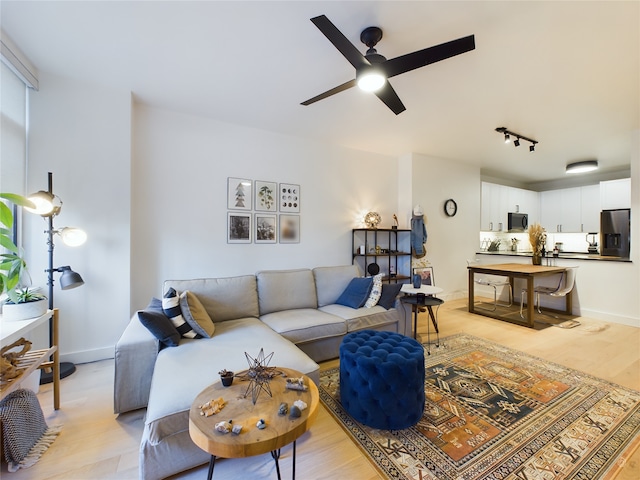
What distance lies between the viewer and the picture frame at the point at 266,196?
147 inches

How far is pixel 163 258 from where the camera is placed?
3195 millimetres

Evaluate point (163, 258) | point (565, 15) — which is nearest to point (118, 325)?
point (163, 258)

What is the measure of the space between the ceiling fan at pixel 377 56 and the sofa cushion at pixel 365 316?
221cm

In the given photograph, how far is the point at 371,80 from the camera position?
1913 millimetres

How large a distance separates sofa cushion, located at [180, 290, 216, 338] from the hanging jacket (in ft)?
12.3

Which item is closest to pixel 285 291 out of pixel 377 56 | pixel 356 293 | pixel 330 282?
pixel 330 282

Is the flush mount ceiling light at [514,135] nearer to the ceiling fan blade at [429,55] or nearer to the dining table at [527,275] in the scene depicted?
the dining table at [527,275]

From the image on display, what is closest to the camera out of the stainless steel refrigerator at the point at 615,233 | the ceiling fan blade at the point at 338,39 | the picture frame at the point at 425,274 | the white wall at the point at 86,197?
the ceiling fan blade at the point at 338,39

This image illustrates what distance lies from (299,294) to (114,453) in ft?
6.70

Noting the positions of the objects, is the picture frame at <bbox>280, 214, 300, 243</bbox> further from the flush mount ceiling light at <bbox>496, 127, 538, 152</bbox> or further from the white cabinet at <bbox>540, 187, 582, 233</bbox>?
the white cabinet at <bbox>540, 187, 582, 233</bbox>

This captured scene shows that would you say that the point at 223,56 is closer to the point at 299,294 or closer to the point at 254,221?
the point at 254,221

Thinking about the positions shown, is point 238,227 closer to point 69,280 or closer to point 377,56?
point 69,280

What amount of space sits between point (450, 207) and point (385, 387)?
4600 millimetres

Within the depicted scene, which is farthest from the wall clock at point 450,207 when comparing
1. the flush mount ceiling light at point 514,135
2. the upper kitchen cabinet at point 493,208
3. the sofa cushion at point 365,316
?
the sofa cushion at point 365,316
